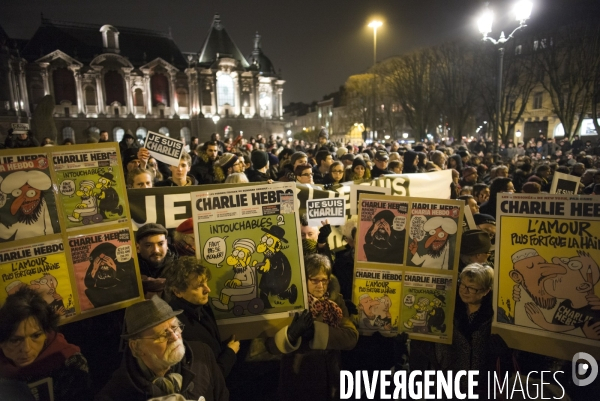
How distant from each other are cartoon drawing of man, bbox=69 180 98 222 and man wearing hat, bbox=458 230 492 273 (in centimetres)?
322

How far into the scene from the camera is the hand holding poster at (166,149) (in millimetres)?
4891

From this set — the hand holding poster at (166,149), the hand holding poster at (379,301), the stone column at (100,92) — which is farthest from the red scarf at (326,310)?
the stone column at (100,92)

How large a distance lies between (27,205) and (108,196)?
54cm

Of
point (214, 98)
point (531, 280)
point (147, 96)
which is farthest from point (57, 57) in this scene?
point (531, 280)

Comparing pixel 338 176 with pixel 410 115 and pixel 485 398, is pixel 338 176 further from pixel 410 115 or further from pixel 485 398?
pixel 410 115

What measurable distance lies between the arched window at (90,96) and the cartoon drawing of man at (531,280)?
58793 mm

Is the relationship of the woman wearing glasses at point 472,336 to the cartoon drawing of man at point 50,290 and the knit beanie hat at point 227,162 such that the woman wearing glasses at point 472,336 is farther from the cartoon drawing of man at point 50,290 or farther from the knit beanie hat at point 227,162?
the knit beanie hat at point 227,162

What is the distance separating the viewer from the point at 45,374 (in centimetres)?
232

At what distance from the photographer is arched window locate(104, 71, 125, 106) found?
52.9m

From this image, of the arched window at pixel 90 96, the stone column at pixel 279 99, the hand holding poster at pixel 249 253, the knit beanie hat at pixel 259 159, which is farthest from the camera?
the stone column at pixel 279 99

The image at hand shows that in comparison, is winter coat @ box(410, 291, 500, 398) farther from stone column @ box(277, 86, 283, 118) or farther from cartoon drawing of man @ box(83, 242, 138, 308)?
stone column @ box(277, 86, 283, 118)

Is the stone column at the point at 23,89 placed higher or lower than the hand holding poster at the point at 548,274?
higher

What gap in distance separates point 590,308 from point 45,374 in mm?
3669

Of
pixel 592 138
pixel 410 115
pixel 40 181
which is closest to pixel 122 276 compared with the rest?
pixel 40 181
